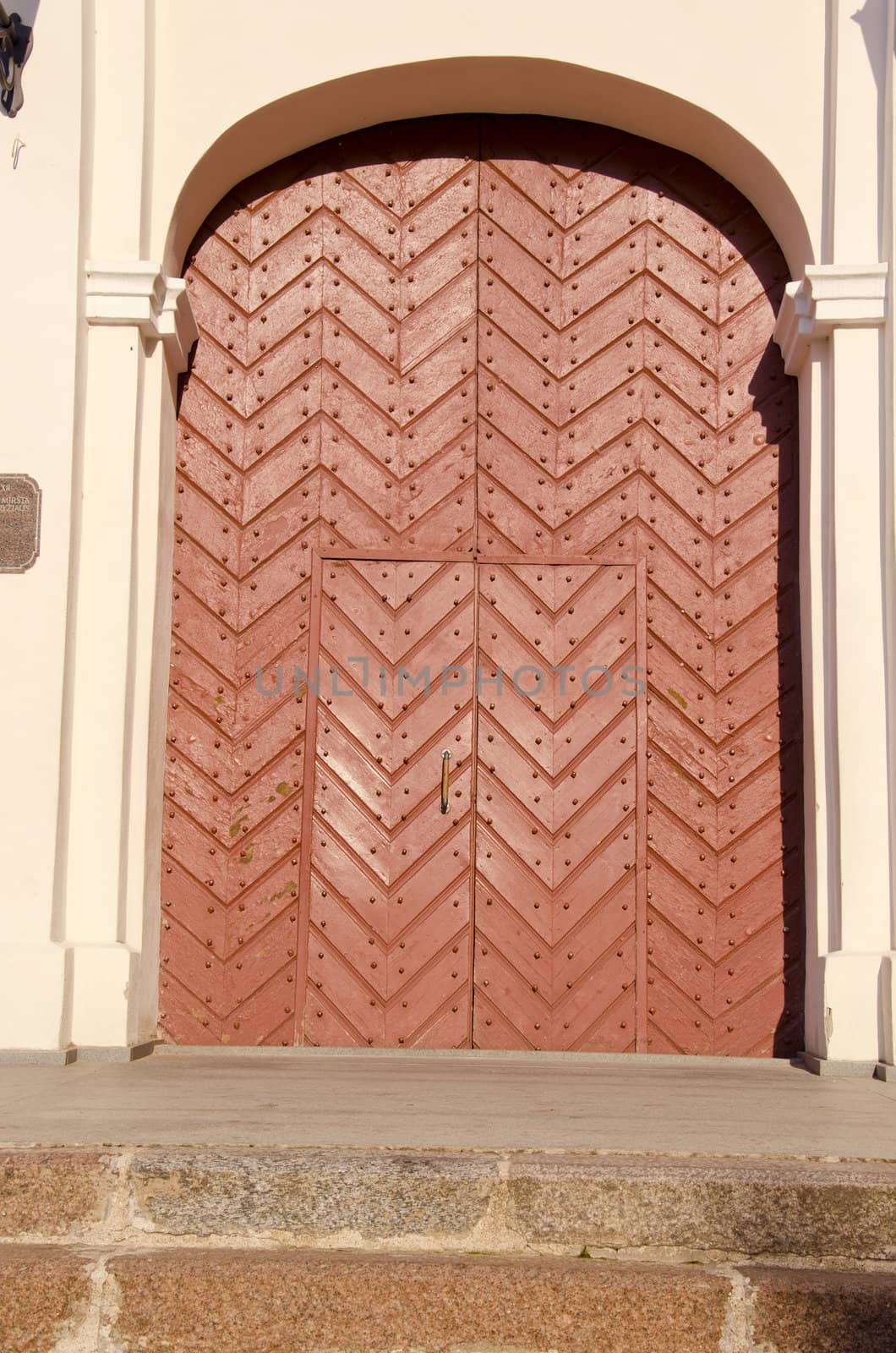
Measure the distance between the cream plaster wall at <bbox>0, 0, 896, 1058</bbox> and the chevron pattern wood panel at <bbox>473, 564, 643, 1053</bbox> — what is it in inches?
28.4

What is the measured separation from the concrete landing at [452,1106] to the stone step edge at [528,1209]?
11 centimetres

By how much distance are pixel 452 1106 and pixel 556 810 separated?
209cm

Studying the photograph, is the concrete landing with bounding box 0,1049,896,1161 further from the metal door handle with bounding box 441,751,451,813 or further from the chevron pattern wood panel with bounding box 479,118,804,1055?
the metal door handle with bounding box 441,751,451,813

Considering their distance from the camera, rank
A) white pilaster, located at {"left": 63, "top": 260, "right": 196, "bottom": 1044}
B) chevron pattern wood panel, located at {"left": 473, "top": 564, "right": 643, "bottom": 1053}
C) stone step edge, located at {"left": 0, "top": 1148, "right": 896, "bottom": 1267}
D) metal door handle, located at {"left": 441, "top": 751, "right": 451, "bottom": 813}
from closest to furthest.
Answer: stone step edge, located at {"left": 0, "top": 1148, "right": 896, "bottom": 1267} → white pilaster, located at {"left": 63, "top": 260, "right": 196, "bottom": 1044} → chevron pattern wood panel, located at {"left": 473, "top": 564, "right": 643, "bottom": 1053} → metal door handle, located at {"left": 441, "top": 751, "right": 451, "bottom": 813}

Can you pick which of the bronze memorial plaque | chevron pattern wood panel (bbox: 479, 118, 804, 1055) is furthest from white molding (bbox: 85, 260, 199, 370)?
chevron pattern wood panel (bbox: 479, 118, 804, 1055)

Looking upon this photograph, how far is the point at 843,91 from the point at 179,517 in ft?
9.76

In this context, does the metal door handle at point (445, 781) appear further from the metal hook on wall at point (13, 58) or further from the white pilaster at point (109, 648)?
the metal hook on wall at point (13, 58)

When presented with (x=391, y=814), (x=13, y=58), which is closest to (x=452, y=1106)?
(x=391, y=814)

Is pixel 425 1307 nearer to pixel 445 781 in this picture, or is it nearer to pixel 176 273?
pixel 445 781

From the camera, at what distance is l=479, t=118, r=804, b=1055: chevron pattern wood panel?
5590 mm

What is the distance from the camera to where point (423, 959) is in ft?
18.3

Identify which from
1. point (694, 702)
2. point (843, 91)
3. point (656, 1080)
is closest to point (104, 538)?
point (694, 702)

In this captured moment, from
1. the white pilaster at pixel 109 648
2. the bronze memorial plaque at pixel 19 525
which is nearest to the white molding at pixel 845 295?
the white pilaster at pixel 109 648

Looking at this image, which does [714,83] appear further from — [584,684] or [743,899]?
[743,899]
